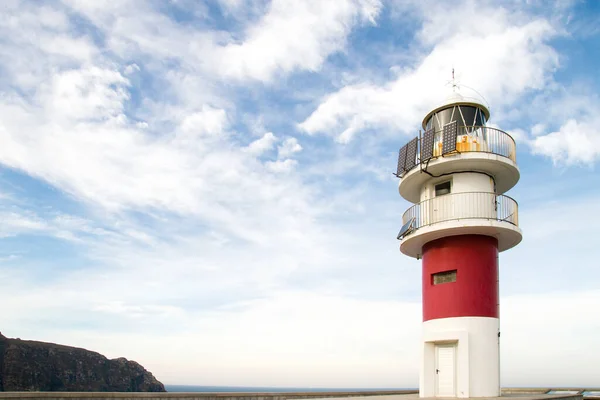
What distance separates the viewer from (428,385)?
57.1ft

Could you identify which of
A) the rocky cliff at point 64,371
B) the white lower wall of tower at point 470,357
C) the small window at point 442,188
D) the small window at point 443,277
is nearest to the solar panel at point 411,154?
the small window at point 442,188

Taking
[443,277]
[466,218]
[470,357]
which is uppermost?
[466,218]

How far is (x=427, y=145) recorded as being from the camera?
18.3 m

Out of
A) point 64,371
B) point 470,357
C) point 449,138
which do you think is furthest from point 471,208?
point 64,371

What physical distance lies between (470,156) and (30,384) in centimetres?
7937

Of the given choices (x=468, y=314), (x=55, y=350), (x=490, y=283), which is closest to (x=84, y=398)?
(x=468, y=314)

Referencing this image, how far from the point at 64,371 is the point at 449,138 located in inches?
3387

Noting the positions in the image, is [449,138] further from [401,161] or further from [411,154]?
[401,161]

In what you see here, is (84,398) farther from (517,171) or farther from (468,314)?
(517,171)

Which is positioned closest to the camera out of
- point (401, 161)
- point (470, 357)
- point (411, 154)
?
point (470, 357)

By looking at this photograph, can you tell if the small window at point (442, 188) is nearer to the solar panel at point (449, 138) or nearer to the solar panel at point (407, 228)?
the solar panel at point (407, 228)

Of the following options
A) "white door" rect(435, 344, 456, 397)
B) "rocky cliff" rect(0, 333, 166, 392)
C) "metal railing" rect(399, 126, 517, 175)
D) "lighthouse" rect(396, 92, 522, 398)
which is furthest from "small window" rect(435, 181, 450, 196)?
"rocky cliff" rect(0, 333, 166, 392)

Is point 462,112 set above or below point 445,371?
above

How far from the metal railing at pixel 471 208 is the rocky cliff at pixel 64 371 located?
73.8 metres
